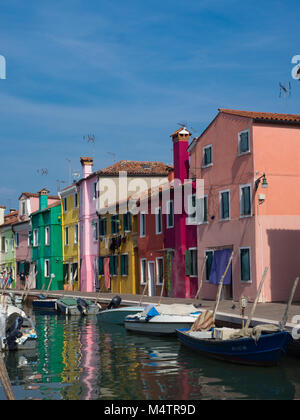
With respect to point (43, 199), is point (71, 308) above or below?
below

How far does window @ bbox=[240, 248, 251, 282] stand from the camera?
27.2m

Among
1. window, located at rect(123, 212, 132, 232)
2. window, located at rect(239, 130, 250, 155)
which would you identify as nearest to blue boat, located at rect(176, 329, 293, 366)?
window, located at rect(239, 130, 250, 155)

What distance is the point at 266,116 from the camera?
91.8ft

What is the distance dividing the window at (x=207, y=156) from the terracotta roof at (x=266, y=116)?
2.17m

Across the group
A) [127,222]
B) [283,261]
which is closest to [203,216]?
[283,261]

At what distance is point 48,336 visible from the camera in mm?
24172

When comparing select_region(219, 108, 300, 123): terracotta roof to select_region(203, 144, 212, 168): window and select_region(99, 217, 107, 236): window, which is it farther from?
select_region(99, 217, 107, 236): window

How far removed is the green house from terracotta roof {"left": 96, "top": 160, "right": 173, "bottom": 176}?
9.69 meters

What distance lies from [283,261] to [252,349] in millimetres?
11908

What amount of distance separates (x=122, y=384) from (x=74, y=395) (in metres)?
1.41

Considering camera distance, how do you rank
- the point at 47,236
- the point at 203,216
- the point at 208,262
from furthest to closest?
the point at 47,236 < the point at 203,216 < the point at 208,262

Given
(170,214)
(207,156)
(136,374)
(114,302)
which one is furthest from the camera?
(170,214)

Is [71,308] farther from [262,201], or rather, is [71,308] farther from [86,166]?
[86,166]
